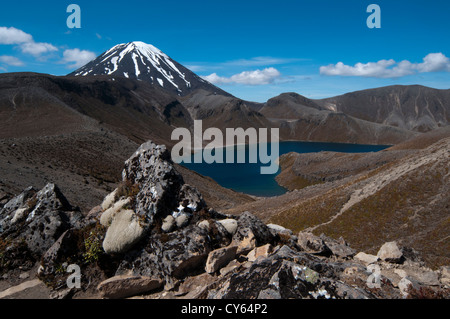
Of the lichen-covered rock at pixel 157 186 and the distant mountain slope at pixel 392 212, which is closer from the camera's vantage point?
the lichen-covered rock at pixel 157 186

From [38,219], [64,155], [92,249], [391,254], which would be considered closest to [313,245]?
[391,254]

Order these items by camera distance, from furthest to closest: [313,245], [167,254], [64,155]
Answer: [64,155] < [313,245] < [167,254]

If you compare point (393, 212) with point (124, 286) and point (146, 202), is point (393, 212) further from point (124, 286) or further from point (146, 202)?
point (124, 286)

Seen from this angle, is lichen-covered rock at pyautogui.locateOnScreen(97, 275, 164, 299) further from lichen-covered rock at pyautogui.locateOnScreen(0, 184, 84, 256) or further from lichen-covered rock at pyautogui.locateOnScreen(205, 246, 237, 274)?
lichen-covered rock at pyautogui.locateOnScreen(0, 184, 84, 256)

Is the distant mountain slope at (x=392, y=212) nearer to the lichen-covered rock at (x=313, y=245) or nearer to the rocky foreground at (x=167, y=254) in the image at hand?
the lichen-covered rock at (x=313, y=245)

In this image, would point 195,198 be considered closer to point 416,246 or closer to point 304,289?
point 304,289

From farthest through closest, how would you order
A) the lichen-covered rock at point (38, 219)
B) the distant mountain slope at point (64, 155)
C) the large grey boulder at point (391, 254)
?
the distant mountain slope at point (64, 155), the large grey boulder at point (391, 254), the lichen-covered rock at point (38, 219)

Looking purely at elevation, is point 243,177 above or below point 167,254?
below

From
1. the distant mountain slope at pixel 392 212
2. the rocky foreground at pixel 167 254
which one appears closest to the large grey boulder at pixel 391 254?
the rocky foreground at pixel 167 254
